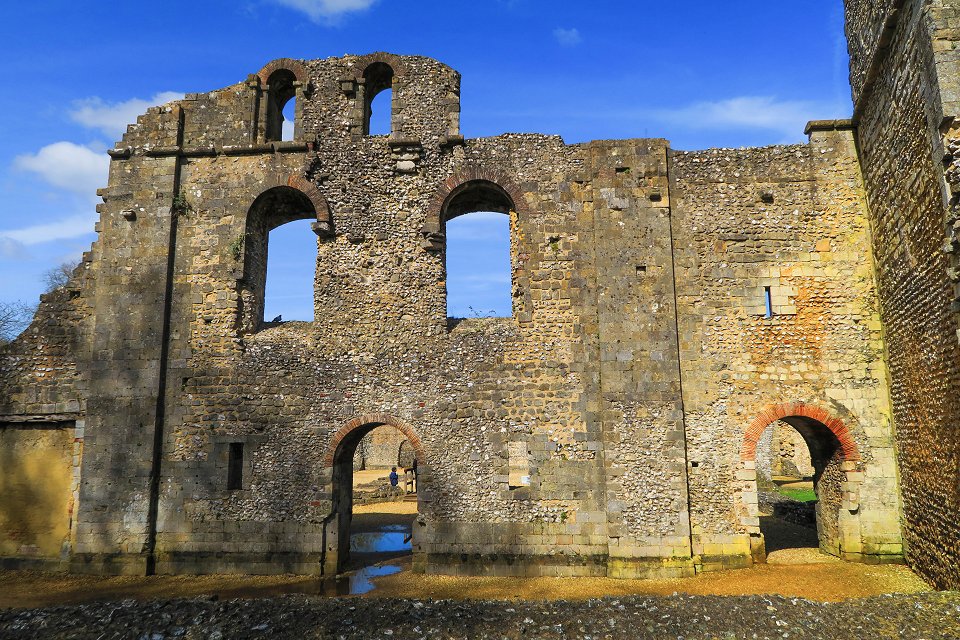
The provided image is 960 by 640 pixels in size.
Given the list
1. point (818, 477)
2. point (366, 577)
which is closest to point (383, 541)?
point (366, 577)

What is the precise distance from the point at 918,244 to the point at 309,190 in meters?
10.4

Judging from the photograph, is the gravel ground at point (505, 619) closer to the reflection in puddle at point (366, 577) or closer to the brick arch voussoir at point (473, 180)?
the reflection in puddle at point (366, 577)

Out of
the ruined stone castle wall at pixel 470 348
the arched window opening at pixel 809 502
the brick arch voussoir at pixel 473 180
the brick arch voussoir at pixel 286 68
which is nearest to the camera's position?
the ruined stone castle wall at pixel 470 348

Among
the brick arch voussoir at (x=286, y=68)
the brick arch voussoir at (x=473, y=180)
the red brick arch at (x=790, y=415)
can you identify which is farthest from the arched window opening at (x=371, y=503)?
the brick arch voussoir at (x=286, y=68)

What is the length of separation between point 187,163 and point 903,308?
13513mm

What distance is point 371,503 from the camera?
68.6 ft

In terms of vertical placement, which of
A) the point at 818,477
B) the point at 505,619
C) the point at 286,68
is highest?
the point at 286,68

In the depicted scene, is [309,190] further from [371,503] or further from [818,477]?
[371,503]

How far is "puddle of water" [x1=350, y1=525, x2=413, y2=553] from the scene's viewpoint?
506 inches

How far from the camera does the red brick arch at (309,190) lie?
467 inches

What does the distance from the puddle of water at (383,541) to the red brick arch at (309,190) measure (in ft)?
23.1

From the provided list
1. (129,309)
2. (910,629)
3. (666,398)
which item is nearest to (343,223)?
(129,309)

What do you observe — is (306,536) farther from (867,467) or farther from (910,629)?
(867,467)

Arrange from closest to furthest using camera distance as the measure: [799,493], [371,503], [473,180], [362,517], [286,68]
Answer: [473,180] → [286,68] → [362,517] → [799,493] → [371,503]
